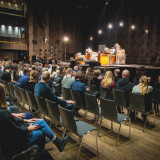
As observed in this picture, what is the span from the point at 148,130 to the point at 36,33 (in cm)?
1664

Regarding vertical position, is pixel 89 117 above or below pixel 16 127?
below

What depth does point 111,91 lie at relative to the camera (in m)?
4.35

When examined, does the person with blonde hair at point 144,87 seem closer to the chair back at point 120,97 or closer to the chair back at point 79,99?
the chair back at point 120,97

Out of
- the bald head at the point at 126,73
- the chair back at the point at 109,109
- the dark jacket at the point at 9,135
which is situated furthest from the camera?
the bald head at the point at 126,73

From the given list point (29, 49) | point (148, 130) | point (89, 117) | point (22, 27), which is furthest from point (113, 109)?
point (22, 27)

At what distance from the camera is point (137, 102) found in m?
3.60

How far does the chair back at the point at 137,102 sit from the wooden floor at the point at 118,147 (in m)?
0.47

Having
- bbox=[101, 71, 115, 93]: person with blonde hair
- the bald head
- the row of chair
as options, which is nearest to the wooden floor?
the row of chair

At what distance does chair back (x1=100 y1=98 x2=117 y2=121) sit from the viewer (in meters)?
2.88

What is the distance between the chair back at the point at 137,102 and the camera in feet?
11.4

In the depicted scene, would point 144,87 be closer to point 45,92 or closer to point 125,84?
point 125,84

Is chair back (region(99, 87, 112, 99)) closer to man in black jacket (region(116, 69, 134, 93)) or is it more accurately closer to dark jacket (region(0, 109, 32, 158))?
man in black jacket (region(116, 69, 134, 93))

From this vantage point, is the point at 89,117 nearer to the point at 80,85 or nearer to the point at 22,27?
the point at 80,85

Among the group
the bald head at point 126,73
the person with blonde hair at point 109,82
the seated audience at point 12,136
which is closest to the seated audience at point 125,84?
the bald head at point 126,73
